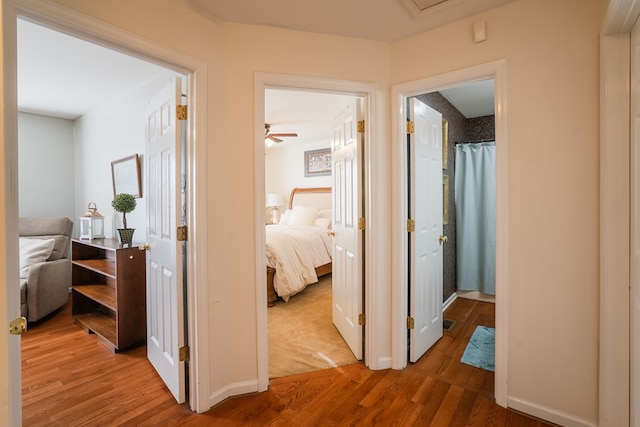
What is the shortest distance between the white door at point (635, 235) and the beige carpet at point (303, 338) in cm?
153

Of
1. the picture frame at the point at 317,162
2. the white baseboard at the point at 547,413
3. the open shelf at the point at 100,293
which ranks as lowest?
the white baseboard at the point at 547,413

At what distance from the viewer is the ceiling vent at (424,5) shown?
5.51 ft

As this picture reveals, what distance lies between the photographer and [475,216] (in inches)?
144

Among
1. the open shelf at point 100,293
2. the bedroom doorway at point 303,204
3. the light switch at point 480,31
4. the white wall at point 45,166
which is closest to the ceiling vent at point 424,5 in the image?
the light switch at point 480,31

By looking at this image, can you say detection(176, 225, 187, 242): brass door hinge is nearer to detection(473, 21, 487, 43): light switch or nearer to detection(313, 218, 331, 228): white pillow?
detection(473, 21, 487, 43): light switch

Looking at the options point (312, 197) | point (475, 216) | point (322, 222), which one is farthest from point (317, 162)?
point (475, 216)

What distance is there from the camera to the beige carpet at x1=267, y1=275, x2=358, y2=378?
228 cm

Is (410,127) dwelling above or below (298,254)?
above

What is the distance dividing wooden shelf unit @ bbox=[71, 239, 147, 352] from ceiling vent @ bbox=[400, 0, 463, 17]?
8.86 feet

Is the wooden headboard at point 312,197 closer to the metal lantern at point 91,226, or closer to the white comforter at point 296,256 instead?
the white comforter at point 296,256

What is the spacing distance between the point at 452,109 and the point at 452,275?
6.51 feet

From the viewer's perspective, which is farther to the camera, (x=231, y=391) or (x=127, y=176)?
(x=127, y=176)

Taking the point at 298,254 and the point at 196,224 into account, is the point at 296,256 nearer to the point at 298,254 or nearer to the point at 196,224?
the point at 298,254

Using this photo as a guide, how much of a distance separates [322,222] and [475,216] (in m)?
2.42
